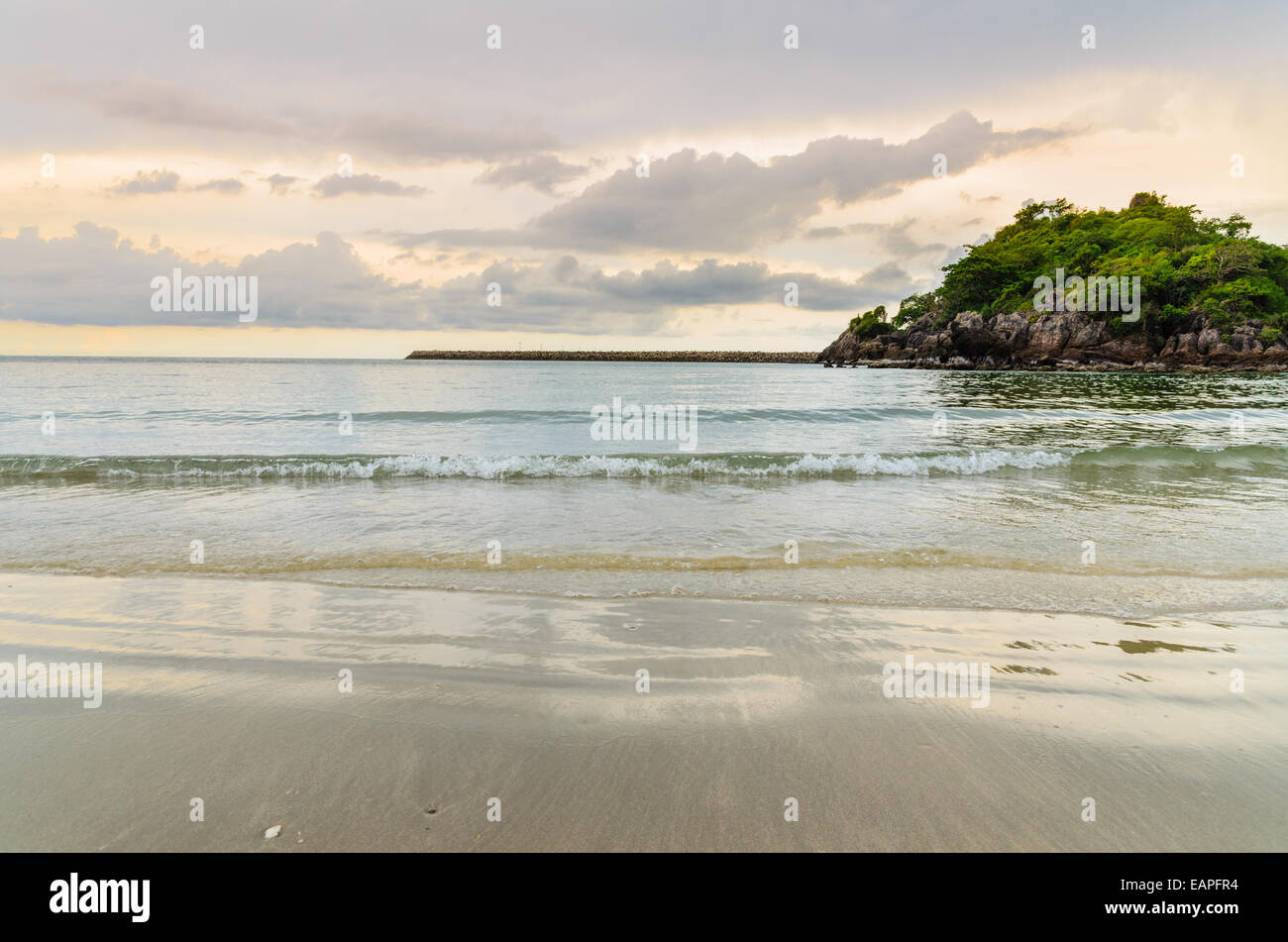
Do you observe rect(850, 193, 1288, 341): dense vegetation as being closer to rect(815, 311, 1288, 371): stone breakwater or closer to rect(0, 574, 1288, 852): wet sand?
rect(815, 311, 1288, 371): stone breakwater

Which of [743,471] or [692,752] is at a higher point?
[743,471]

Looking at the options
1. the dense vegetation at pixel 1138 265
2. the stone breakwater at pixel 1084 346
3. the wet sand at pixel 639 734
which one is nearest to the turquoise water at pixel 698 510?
the wet sand at pixel 639 734

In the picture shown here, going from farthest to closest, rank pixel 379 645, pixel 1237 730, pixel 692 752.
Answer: pixel 379 645, pixel 1237 730, pixel 692 752

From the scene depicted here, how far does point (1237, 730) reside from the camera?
319cm

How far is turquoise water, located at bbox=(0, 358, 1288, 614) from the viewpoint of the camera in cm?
608

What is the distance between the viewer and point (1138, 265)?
69.4 meters

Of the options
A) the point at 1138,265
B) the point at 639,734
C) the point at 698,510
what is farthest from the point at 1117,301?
the point at 639,734

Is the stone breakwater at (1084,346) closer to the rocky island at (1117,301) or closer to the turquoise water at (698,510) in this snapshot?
the rocky island at (1117,301)

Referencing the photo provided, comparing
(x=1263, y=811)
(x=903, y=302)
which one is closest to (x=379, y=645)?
(x=1263, y=811)
